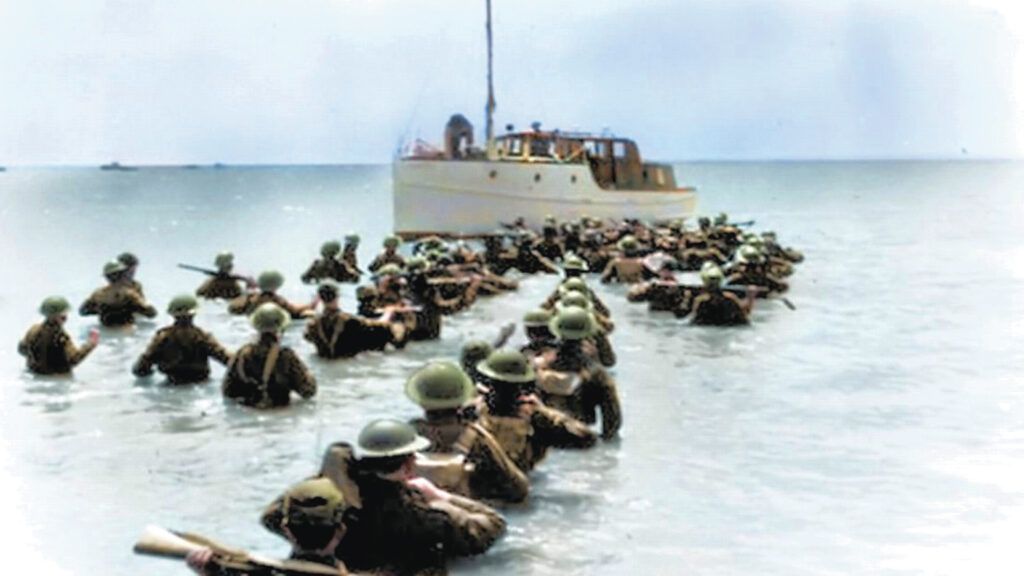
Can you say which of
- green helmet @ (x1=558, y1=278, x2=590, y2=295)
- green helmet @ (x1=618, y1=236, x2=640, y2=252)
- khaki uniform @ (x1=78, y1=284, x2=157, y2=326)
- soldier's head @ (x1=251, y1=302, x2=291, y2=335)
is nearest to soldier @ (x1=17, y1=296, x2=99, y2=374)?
soldier's head @ (x1=251, y1=302, x2=291, y2=335)

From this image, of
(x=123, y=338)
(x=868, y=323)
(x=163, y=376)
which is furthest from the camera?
(x=868, y=323)

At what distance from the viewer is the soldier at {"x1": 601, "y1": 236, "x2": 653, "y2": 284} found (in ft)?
97.0

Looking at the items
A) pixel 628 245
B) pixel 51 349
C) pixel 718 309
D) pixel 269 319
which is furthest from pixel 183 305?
pixel 628 245

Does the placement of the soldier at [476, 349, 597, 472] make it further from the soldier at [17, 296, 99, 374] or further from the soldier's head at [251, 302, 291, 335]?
the soldier at [17, 296, 99, 374]

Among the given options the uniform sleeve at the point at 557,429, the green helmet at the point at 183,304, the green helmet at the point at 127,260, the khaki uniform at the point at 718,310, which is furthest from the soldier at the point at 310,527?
the green helmet at the point at 127,260

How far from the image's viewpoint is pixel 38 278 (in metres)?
40.3

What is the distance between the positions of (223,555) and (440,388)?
2.95m

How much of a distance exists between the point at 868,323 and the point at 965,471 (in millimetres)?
13021

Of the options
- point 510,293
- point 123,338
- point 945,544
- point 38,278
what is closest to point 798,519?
point 945,544

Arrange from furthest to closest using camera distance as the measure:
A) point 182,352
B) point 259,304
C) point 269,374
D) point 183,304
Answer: point 259,304 → point 182,352 → point 183,304 → point 269,374

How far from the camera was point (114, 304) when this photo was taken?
21969 mm

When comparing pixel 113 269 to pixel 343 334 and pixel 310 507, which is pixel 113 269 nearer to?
pixel 343 334

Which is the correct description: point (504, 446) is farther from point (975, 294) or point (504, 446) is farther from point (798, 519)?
point (975, 294)

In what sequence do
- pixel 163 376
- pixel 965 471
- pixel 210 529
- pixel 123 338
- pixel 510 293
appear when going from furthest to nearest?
pixel 510 293 < pixel 123 338 < pixel 163 376 < pixel 965 471 < pixel 210 529
